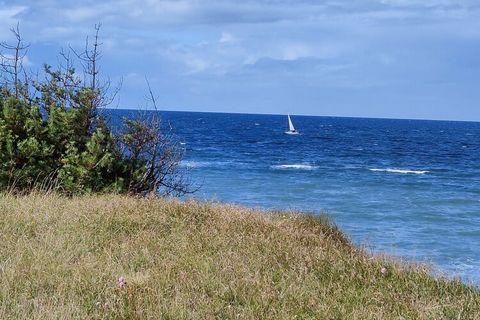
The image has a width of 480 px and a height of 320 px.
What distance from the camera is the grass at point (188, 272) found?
538cm

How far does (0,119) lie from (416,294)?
912 cm

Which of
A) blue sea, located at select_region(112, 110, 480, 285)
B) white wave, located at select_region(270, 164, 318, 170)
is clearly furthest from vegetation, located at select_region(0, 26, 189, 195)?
white wave, located at select_region(270, 164, 318, 170)

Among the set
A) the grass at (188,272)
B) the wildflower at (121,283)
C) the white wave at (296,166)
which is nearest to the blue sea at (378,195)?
the white wave at (296,166)

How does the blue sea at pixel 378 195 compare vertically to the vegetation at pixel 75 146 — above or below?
below

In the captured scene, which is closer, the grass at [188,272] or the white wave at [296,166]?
the grass at [188,272]

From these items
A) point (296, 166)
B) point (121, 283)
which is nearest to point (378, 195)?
point (296, 166)

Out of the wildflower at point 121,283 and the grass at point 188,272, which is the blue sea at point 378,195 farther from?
the wildflower at point 121,283

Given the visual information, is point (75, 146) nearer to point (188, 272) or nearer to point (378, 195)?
point (188, 272)

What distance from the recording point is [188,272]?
641 cm

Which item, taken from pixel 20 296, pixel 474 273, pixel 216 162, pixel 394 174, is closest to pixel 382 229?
pixel 474 273

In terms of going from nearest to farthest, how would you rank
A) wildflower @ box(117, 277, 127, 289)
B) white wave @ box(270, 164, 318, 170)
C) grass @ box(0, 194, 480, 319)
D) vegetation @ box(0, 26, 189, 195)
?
grass @ box(0, 194, 480, 319)
wildflower @ box(117, 277, 127, 289)
vegetation @ box(0, 26, 189, 195)
white wave @ box(270, 164, 318, 170)

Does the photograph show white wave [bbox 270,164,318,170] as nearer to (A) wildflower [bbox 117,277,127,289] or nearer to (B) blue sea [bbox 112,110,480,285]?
(B) blue sea [bbox 112,110,480,285]

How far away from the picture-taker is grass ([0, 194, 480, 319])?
5379mm

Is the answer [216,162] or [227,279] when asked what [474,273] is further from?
[216,162]
